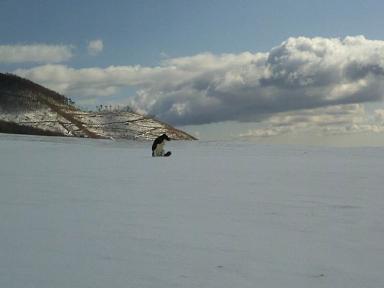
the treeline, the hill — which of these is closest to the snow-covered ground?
the hill

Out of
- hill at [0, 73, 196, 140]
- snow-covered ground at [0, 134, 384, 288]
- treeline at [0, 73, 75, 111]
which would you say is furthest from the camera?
treeline at [0, 73, 75, 111]

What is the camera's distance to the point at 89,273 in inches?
156

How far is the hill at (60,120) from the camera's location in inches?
2680

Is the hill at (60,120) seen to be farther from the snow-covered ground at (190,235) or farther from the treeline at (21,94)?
the snow-covered ground at (190,235)

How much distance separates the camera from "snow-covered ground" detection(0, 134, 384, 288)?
3.94 meters

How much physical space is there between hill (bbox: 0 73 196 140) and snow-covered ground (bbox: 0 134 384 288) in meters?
57.8

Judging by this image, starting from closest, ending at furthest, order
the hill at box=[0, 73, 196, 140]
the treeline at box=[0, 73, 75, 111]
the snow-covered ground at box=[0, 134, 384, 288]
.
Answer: the snow-covered ground at box=[0, 134, 384, 288], the hill at box=[0, 73, 196, 140], the treeline at box=[0, 73, 75, 111]

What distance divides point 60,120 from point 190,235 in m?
72.4

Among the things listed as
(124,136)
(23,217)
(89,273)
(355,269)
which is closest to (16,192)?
(23,217)

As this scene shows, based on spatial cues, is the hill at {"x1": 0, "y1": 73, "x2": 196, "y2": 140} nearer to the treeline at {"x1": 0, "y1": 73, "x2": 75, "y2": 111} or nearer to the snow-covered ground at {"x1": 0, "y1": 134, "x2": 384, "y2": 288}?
the treeline at {"x1": 0, "y1": 73, "x2": 75, "y2": 111}

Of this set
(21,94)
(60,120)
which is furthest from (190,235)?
(21,94)

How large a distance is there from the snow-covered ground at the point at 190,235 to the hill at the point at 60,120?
57.8 metres

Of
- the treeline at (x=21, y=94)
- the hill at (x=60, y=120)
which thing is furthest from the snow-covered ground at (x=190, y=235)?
the treeline at (x=21, y=94)

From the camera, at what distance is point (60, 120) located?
245ft
